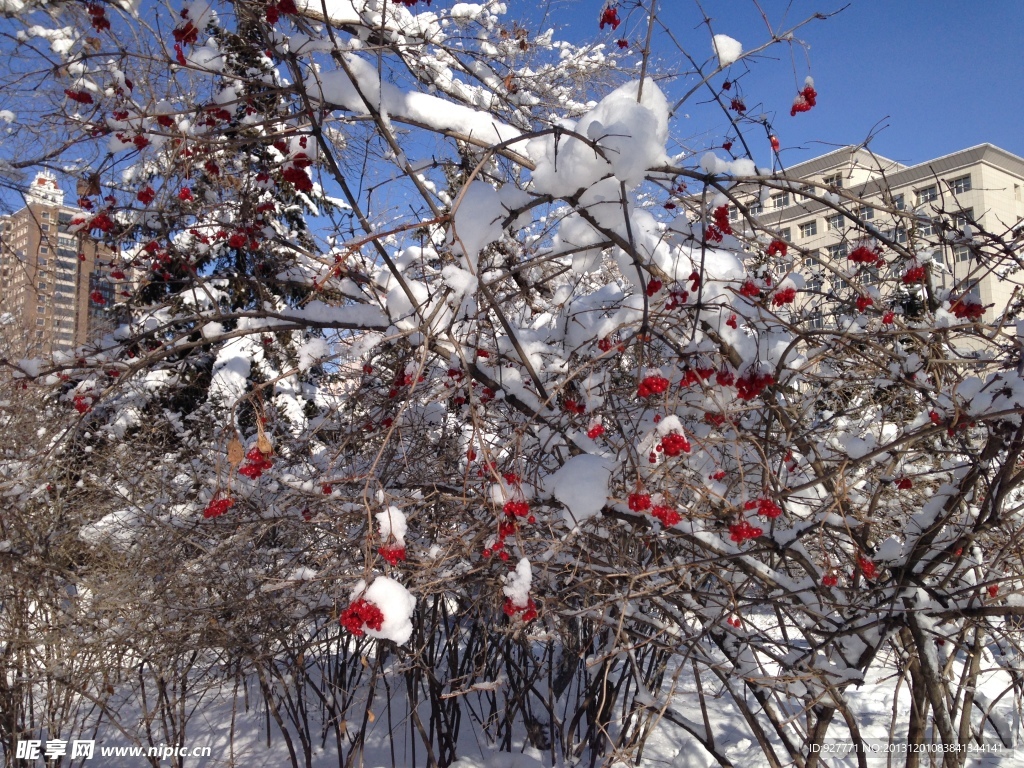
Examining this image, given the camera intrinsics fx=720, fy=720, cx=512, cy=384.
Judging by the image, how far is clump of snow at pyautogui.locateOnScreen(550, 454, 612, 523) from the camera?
2.30 m

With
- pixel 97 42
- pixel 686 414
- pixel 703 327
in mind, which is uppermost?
pixel 97 42

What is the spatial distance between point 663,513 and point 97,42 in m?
3.06

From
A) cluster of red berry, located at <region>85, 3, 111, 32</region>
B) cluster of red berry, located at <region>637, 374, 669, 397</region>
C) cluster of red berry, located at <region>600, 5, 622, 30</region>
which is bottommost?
cluster of red berry, located at <region>637, 374, 669, 397</region>

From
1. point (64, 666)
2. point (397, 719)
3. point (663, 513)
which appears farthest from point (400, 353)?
point (397, 719)

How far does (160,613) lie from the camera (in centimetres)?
339

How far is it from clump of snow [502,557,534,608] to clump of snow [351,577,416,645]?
1.12 feet

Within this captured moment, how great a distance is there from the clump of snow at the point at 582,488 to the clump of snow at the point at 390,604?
1.99 ft

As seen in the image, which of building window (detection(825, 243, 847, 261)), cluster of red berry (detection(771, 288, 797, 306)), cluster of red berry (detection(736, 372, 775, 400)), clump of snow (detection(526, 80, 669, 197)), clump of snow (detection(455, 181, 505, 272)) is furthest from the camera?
building window (detection(825, 243, 847, 261))

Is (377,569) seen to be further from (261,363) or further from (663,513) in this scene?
(261,363)

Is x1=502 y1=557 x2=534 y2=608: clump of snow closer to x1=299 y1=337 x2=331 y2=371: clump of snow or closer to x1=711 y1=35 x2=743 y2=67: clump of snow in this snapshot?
x1=299 y1=337 x2=331 y2=371: clump of snow

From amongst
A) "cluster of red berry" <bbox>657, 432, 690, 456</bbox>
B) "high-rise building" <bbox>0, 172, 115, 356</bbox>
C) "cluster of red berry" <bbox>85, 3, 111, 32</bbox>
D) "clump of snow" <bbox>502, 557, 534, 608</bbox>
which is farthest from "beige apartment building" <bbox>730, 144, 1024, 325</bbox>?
"high-rise building" <bbox>0, 172, 115, 356</bbox>

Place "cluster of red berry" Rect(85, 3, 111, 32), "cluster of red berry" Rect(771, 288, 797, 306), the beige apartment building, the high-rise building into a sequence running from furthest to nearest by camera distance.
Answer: the high-rise building
"cluster of red berry" Rect(85, 3, 111, 32)
"cluster of red berry" Rect(771, 288, 797, 306)
the beige apartment building

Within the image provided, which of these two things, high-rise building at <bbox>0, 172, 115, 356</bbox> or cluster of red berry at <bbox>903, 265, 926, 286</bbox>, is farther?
high-rise building at <bbox>0, 172, 115, 356</bbox>

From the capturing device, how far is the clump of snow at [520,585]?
86.3 inches
